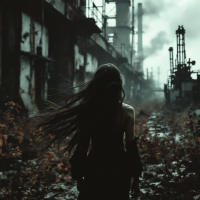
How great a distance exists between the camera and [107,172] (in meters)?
1.88

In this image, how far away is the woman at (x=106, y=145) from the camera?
1880 millimetres

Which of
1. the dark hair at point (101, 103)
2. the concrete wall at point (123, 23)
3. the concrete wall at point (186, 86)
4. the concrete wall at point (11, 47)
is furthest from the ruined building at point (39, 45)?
the concrete wall at point (123, 23)

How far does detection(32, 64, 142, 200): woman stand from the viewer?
1.88m

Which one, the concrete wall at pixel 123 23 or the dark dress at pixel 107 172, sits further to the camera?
the concrete wall at pixel 123 23

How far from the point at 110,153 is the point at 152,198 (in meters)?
1.89

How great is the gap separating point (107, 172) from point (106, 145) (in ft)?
0.69

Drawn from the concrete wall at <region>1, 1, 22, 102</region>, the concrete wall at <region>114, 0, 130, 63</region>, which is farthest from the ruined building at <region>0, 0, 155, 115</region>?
the concrete wall at <region>114, 0, 130, 63</region>

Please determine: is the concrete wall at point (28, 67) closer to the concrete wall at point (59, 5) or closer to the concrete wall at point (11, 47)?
the concrete wall at point (11, 47)

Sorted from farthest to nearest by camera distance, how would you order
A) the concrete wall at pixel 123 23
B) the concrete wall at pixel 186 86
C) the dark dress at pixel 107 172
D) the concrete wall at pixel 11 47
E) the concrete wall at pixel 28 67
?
the concrete wall at pixel 123 23 < the concrete wall at pixel 186 86 < the concrete wall at pixel 28 67 < the concrete wall at pixel 11 47 < the dark dress at pixel 107 172

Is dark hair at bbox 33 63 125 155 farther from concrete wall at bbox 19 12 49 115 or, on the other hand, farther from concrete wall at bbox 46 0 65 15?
concrete wall at bbox 46 0 65 15

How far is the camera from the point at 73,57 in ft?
39.2

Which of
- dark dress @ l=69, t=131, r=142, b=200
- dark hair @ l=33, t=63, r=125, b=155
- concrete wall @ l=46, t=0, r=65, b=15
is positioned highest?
concrete wall @ l=46, t=0, r=65, b=15

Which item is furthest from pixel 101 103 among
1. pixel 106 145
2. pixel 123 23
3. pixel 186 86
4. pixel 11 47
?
pixel 123 23

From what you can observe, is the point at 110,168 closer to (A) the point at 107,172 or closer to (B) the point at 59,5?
(A) the point at 107,172
